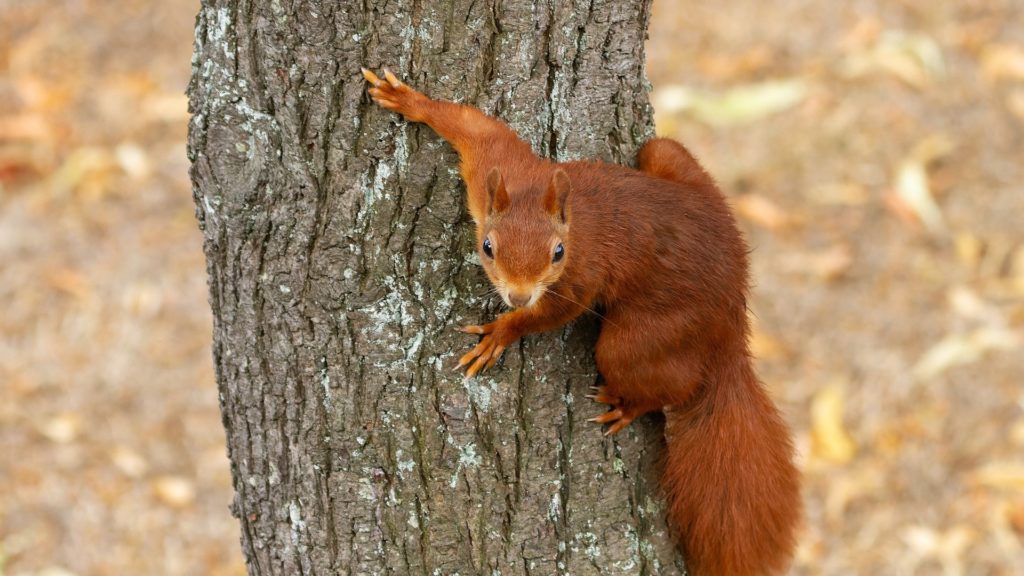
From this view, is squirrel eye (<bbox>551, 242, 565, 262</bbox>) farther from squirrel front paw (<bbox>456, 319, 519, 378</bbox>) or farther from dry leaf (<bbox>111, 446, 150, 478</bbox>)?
dry leaf (<bbox>111, 446, 150, 478</bbox>)

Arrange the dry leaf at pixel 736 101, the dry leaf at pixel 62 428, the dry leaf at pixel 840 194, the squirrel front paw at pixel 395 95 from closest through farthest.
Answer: the squirrel front paw at pixel 395 95
the dry leaf at pixel 62 428
the dry leaf at pixel 840 194
the dry leaf at pixel 736 101

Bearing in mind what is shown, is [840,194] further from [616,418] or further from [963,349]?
[616,418]

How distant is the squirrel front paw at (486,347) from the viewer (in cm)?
169

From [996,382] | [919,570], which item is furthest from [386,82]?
[996,382]

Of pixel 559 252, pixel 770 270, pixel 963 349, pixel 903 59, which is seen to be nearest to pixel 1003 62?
pixel 903 59

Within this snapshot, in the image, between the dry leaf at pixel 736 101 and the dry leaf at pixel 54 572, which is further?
the dry leaf at pixel 736 101

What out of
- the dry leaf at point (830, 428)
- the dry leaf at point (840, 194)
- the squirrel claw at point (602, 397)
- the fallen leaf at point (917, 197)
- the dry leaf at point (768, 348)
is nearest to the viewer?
the squirrel claw at point (602, 397)

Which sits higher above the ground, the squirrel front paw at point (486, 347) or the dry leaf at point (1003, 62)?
the dry leaf at point (1003, 62)

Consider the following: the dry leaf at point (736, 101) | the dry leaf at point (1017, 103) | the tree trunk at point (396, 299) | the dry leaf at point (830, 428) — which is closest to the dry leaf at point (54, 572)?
the tree trunk at point (396, 299)

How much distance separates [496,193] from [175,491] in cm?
215

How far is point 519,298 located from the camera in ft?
5.28

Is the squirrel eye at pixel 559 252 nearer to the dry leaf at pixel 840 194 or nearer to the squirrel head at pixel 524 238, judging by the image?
the squirrel head at pixel 524 238

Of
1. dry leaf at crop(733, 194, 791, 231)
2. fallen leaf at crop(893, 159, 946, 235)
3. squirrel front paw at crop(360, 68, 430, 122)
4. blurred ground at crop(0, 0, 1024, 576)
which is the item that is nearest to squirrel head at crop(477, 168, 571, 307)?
squirrel front paw at crop(360, 68, 430, 122)

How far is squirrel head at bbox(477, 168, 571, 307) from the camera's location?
1.62 metres
